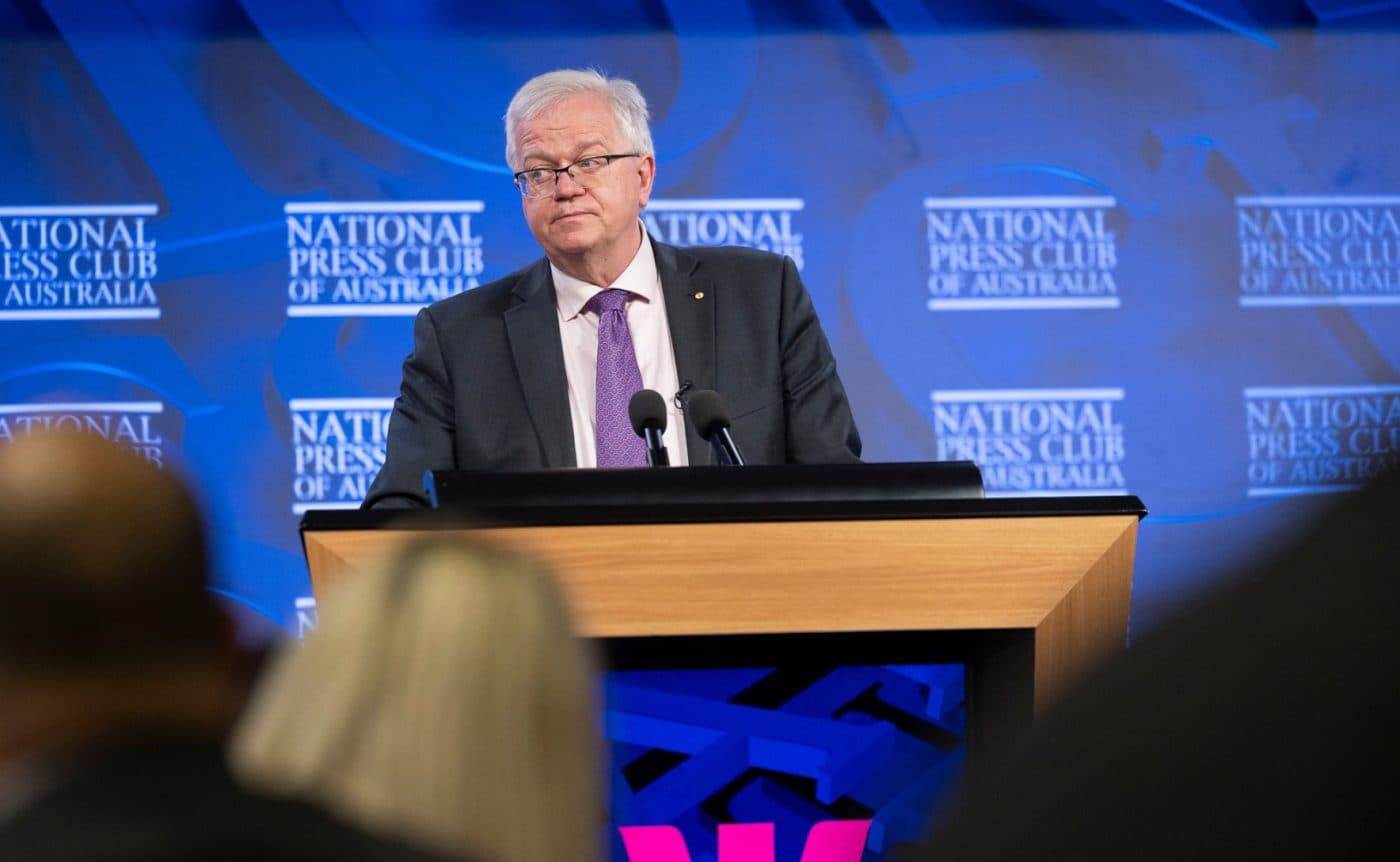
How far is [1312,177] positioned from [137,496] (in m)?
4.41

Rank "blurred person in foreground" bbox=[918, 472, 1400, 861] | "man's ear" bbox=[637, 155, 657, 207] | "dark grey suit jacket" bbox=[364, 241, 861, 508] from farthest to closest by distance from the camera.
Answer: "man's ear" bbox=[637, 155, 657, 207]
"dark grey suit jacket" bbox=[364, 241, 861, 508]
"blurred person in foreground" bbox=[918, 472, 1400, 861]

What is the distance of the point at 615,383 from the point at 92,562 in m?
2.54

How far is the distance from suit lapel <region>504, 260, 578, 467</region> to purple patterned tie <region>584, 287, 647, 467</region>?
0.23 ft

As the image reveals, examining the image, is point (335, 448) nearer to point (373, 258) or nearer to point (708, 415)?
point (373, 258)

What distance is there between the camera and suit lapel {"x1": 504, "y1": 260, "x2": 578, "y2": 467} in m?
3.25

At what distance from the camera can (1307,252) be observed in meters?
4.66

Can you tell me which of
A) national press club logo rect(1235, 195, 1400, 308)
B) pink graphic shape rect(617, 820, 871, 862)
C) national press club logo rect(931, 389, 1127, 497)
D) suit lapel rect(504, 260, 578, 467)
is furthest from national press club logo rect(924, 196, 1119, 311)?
pink graphic shape rect(617, 820, 871, 862)

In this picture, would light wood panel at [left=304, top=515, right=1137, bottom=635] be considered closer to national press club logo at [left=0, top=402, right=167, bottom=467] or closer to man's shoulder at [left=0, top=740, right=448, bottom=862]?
man's shoulder at [left=0, top=740, right=448, bottom=862]

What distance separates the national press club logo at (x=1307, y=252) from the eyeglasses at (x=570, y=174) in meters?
2.07

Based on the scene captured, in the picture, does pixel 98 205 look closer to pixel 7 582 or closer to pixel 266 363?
pixel 266 363

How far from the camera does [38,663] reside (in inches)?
32.7

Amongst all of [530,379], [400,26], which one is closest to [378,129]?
[400,26]

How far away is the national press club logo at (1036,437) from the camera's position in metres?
4.54

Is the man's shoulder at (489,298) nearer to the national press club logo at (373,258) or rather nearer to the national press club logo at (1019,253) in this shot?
the national press club logo at (373,258)
